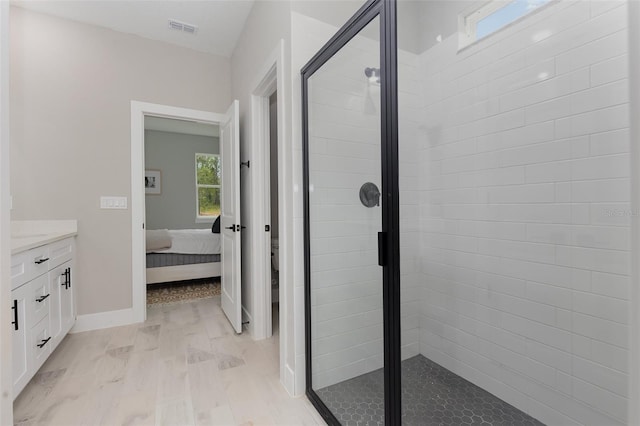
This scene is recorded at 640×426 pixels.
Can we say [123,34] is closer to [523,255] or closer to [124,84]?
[124,84]

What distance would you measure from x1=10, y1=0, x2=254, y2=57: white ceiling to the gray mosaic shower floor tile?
2920 mm

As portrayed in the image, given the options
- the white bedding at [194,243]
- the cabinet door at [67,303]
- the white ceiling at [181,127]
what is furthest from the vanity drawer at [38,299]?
the white ceiling at [181,127]

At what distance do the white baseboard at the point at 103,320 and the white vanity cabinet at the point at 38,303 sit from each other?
0.89ft

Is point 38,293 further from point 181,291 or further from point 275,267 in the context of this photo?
point 181,291

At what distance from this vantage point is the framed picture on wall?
618cm

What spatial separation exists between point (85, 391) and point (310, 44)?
250cm

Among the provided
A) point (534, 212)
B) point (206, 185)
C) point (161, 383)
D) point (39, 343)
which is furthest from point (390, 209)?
point (206, 185)

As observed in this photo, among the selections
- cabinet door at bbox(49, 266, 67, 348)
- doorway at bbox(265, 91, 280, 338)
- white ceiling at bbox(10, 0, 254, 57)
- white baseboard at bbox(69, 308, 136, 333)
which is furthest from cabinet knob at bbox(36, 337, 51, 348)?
white ceiling at bbox(10, 0, 254, 57)

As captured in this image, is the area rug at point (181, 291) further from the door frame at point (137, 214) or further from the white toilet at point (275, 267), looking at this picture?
the white toilet at point (275, 267)

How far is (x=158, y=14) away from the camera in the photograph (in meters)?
2.69

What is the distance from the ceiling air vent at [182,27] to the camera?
280cm

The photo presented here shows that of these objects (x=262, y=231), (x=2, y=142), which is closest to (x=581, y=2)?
(x=262, y=231)

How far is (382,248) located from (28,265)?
2.02 meters

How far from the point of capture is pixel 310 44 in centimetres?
183
